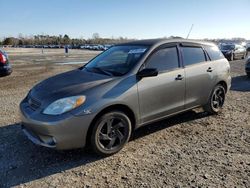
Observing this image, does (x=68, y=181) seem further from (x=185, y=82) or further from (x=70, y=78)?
(x=185, y=82)

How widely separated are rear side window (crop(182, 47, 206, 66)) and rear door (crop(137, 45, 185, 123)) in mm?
233

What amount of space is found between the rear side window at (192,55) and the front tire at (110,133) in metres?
1.83

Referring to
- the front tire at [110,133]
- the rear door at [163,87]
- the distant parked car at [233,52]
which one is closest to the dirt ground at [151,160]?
the front tire at [110,133]

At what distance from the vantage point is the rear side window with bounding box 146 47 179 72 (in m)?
4.68

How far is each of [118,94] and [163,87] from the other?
0.97 meters

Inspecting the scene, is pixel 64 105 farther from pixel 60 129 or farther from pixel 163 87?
pixel 163 87

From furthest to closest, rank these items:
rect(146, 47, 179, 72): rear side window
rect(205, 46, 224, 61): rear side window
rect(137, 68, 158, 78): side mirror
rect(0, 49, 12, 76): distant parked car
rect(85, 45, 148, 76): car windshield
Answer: rect(0, 49, 12, 76): distant parked car < rect(205, 46, 224, 61): rear side window < rect(146, 47, 179, 72): rear side window < rect(85, 45, 148, 76): car windshield < rect(137, 68, 158, 78): side mirror

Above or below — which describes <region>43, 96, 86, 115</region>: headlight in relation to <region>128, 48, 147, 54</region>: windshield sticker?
below

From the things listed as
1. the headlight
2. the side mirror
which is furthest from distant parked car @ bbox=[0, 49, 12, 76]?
the side mirror

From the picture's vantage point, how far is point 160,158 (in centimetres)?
411

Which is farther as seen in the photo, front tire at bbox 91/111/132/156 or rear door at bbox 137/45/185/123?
rear door at bbox 137/45/185/123

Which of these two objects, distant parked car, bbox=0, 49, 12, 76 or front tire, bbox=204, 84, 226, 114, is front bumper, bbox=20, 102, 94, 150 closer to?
front tire, bbox=204, 84, 226, 114

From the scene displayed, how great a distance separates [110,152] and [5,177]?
1.48 m

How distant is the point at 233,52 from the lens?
2262 cm
